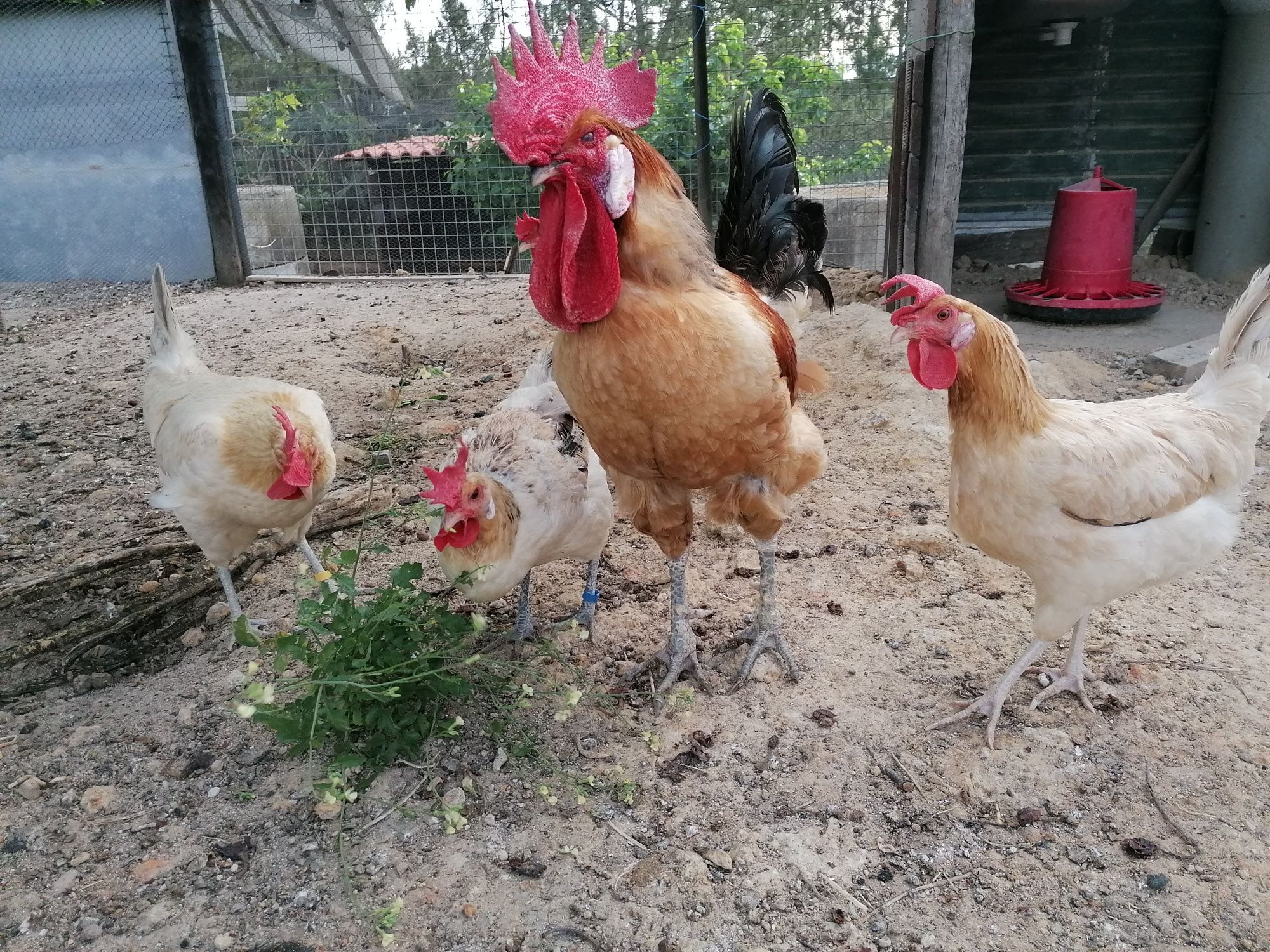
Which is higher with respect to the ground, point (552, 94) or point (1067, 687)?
point (552, 94)

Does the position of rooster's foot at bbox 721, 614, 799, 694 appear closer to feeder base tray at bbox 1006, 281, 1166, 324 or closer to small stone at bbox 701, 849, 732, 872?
small stone at bbox 701, 849, 732, 872

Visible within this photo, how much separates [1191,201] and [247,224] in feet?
30.4

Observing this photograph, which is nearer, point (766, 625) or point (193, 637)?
point (766, 625)

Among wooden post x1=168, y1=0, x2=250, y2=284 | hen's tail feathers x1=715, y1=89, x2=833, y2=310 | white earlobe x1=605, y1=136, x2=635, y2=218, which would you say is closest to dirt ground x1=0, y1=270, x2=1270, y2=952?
hen's tail feathers x1=715, y1=89, x2=833, y2=310

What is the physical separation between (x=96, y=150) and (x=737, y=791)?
9.73 meters

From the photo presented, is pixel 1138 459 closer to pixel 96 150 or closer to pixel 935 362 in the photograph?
pixel 935 362

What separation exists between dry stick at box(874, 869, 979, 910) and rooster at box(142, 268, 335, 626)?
7.37 feet

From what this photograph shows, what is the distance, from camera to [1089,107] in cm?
789

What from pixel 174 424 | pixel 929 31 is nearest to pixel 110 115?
pixel 174 424

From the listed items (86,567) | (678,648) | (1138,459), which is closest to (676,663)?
(678,648)

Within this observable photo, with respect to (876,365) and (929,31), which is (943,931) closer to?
(876,365)

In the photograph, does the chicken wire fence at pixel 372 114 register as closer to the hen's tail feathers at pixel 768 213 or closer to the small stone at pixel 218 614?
the hen's tail feathers at pixel 768 213

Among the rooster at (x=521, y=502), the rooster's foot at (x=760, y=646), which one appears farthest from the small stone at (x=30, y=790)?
the rooster's foot at (x=760, y=646)

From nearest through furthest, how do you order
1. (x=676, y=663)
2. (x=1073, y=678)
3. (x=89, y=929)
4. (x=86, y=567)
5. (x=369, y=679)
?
(x=89, y=929)
(x=369, y=679)
(x=1073, y=678)
(x=676, y=663)
(x=86, y=567)
